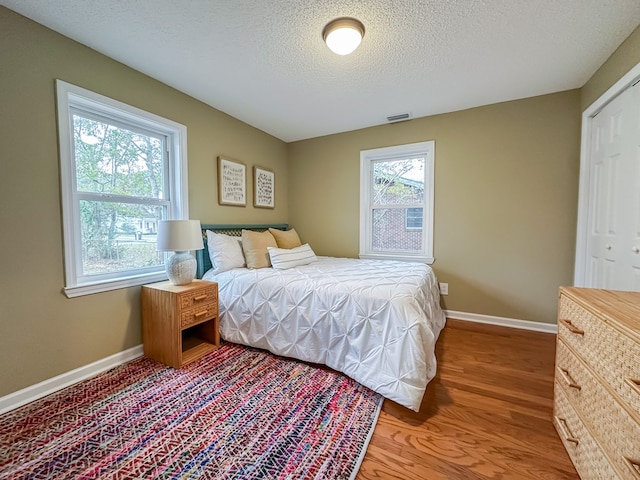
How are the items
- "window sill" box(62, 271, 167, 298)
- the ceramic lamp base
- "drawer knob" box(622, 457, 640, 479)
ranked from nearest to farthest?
"drawer knob" box(622, 457, 640, 479)
"window sill" box(62, 271, 167, 298)
the ceramic lamp base

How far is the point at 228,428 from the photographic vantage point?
141 cm

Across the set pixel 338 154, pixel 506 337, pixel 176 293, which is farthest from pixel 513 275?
pixel 176 293

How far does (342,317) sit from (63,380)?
194 centimetres

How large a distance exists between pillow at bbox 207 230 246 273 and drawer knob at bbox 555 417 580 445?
2534 mm

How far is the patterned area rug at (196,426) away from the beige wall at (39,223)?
261mm

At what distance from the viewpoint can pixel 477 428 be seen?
4.66 feet

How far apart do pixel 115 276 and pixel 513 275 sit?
12.4ft

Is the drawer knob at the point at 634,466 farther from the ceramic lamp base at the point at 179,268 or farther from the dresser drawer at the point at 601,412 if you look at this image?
the ceramic lamp base at the point at 179,268

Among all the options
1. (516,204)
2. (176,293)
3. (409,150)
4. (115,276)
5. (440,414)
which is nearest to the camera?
(440,414)

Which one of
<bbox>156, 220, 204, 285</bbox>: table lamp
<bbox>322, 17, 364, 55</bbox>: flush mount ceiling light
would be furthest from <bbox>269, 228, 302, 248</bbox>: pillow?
<bbox>322, 17, 364, 55</bbox>: flush mount ceiling light

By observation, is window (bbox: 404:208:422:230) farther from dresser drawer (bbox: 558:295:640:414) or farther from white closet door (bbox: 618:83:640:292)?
dresser drawer (bbox: 558:295:640:414)

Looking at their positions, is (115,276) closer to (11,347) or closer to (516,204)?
(11,347)

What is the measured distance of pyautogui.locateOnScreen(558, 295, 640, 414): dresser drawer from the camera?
840 mm

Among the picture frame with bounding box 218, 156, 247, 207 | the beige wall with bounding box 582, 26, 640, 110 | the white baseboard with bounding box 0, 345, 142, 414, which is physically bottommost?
the white baseboard with bounding box 0, 345, 142, 414
